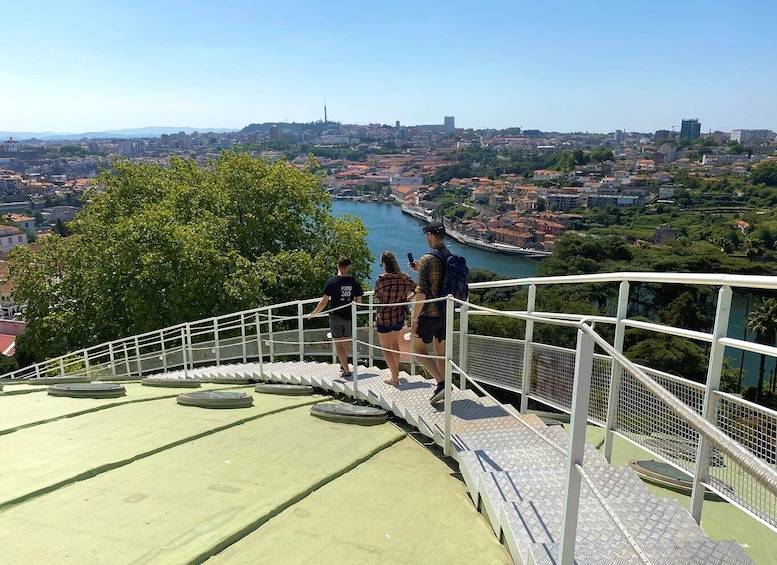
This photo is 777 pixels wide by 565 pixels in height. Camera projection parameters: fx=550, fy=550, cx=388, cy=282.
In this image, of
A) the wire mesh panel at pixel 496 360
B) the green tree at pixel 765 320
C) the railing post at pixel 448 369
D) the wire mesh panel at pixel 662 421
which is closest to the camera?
the wire mesh panel at pixel 662 421

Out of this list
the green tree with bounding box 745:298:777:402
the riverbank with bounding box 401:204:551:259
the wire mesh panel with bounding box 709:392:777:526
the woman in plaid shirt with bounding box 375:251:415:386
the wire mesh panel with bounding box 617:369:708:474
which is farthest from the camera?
the riverbank with bounding box 401:204:551:259

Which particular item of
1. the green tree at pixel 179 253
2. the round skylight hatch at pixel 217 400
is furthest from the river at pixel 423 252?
the round skylight hatch at pixel 217 400

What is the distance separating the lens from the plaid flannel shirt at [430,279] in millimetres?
4512

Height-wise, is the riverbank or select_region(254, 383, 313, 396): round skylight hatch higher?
select_region(254, 383, 313, 396): round skylight hatch

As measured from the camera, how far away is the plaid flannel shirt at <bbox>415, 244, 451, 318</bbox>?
4512mm

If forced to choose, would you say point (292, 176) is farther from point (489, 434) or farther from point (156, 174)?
point (489, 434)

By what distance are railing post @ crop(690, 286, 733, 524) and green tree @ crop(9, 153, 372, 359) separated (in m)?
14.3

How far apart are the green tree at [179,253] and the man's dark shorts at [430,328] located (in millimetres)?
11867

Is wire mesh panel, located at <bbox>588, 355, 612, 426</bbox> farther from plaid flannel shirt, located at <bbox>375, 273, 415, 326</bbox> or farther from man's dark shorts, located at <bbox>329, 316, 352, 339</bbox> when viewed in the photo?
man's dark shorts, located at <bbox>329, 316, 352, 339</bbox>

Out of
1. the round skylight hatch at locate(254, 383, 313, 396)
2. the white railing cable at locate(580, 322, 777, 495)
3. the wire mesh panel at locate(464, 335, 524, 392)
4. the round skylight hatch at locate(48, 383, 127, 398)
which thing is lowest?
the round skylight hatch at locate(48, 383, 127, 398)

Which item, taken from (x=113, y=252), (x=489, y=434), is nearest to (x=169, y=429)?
(x=489, y=434)

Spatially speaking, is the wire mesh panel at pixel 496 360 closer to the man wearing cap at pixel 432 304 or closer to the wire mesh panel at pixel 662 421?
the man wearing cap at pixel 432 304

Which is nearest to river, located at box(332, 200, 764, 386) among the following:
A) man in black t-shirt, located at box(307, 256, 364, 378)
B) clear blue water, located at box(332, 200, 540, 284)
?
clear blue water, located at box(332, 200, 540, 284)

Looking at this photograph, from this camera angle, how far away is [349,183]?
176 metres
